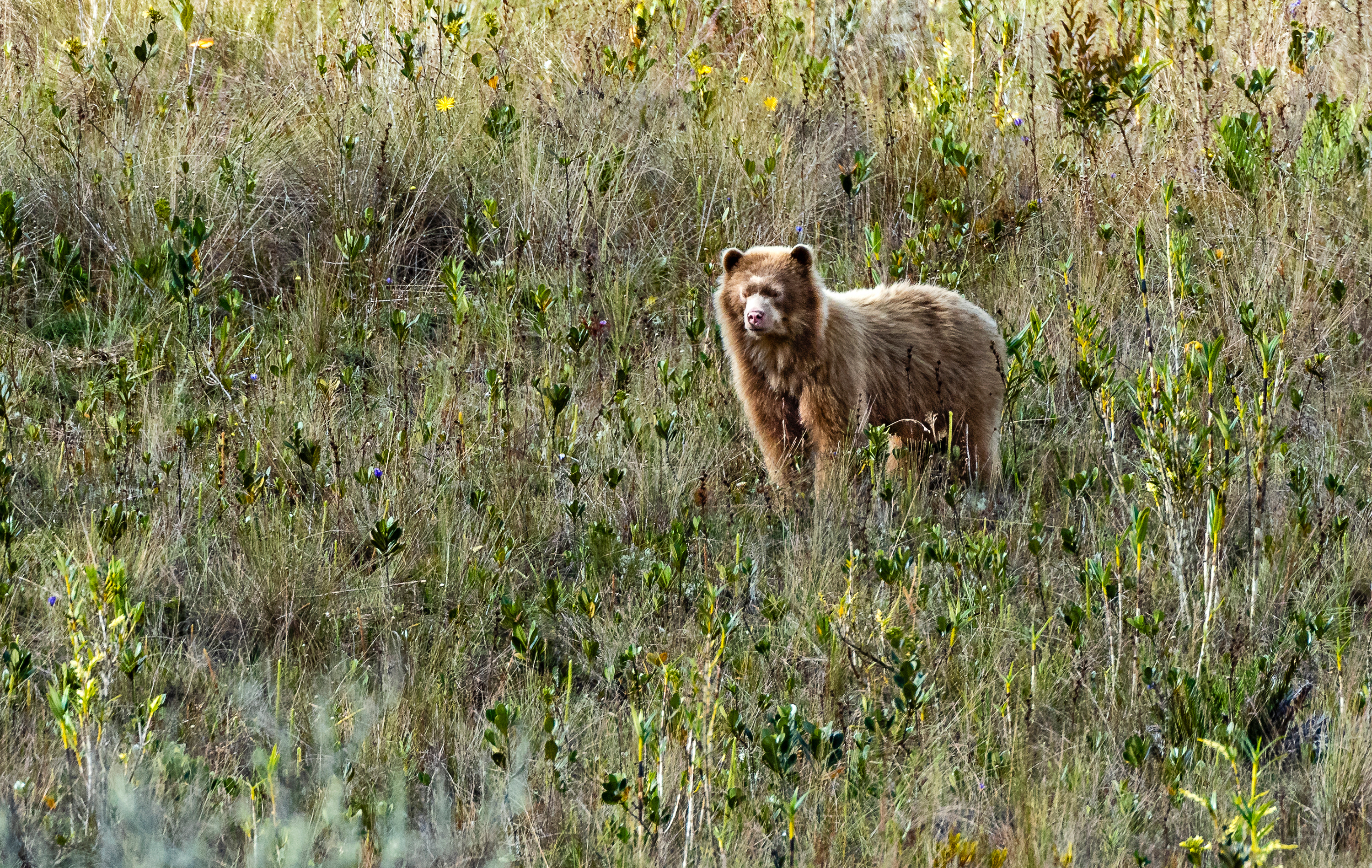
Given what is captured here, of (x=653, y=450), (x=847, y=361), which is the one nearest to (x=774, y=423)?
(x=847, y=361)

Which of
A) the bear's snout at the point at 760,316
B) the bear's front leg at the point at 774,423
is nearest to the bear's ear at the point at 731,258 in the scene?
the bear's snout at the point at 760,316

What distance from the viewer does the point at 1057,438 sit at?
16.3 feet

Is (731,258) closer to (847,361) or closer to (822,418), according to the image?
(847,361)

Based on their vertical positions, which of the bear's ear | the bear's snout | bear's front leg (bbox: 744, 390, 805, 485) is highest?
the bear's ear

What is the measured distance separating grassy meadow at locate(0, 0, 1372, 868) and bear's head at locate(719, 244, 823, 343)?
1.11 feet

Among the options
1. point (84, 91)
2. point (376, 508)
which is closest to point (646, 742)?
point (376, 508)

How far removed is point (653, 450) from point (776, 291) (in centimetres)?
86

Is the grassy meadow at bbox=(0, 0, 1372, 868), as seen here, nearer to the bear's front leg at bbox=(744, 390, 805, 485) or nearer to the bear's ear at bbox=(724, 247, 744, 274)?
the bear's front leg at bbox=(744, 390, 805, 485)

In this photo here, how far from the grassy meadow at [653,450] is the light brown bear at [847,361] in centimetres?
19

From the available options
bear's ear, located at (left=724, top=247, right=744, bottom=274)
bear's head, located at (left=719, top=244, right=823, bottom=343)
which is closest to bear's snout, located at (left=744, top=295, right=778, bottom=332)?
bear's head, located at (left=719, top=244, right=823, bottom=343)

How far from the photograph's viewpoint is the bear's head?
5.03 m

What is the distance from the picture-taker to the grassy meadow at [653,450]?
283 centimetres

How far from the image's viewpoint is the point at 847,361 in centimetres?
516

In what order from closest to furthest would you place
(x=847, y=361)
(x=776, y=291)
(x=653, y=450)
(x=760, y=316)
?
1. (x=653, y=450)
2. (x=760, y=316)
3. (x=776, y=291)
4. (x=847, y=361)
